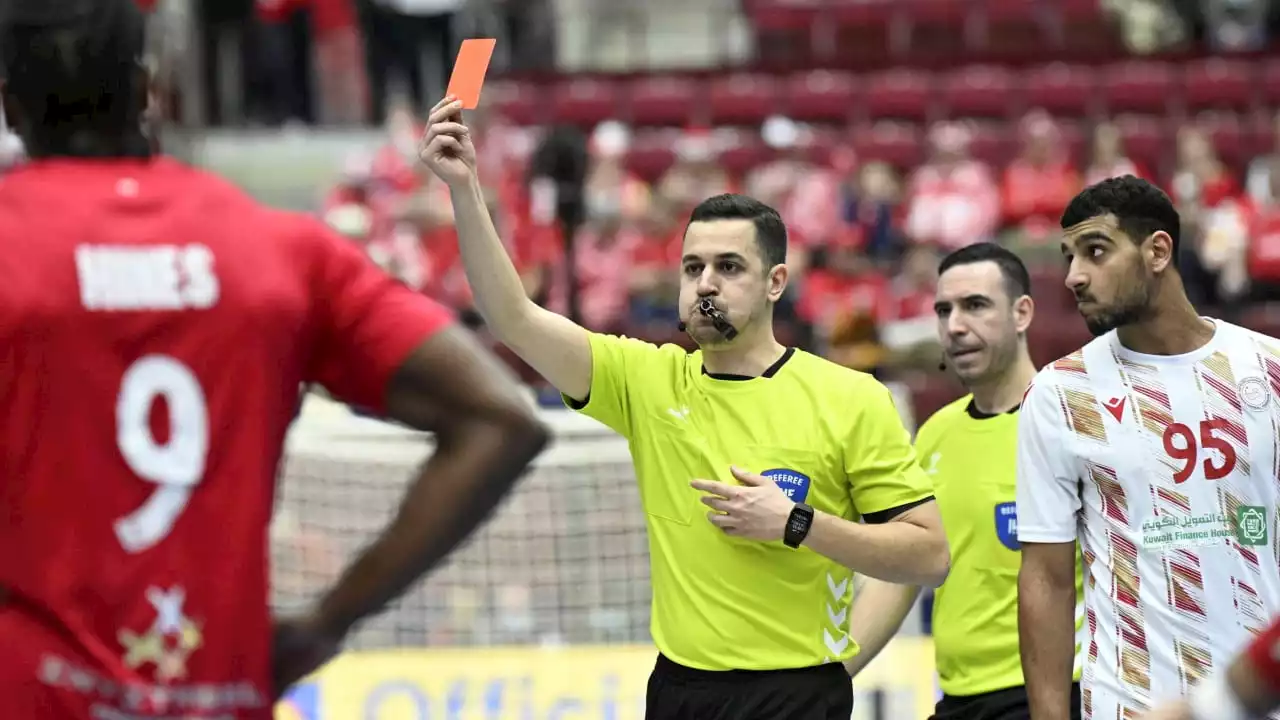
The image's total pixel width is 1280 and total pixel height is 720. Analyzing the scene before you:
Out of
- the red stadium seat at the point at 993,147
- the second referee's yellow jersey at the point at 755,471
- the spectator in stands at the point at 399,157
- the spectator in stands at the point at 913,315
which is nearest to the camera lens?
the second referee's yellow jersey at the point at 755,471

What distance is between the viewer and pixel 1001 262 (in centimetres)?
559

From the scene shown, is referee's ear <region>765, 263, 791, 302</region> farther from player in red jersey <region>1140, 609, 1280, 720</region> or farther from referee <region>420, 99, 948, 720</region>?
player in red jersey <region>1140, 609, 1280, 720</region>

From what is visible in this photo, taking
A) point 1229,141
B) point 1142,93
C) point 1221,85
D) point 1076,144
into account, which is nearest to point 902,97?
point 1076,144

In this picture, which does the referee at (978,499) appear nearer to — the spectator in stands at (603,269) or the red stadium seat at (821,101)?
the spectator in stands at (603,269)

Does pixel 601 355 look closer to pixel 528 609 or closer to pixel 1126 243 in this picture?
pixel 1126 243

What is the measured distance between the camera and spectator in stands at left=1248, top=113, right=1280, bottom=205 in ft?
41.3

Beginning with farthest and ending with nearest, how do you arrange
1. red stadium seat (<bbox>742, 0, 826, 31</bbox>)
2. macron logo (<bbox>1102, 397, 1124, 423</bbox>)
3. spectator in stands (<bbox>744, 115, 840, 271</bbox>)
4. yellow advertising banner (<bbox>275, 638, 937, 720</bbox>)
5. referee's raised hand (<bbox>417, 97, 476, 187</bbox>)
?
red stadium seat (<bbox>742, 0, 826, 31</bbox>), spectator in stands (<bbox>744, 115, 840, 271</bbox>), yellow advertising banner (<bbox>275, 638, 937, 720</bbox>), macron logo (<bbox>1102, 397, 1124, 423</bbox>), referee's raised hand (<bbox>417, 97, 476, 187</bbox>)

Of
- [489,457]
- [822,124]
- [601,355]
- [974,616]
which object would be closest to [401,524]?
[489,457]

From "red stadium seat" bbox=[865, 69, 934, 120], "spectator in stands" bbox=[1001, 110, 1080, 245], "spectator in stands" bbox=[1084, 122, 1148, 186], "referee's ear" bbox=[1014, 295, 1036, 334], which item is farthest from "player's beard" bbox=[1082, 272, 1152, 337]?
"red stadium seat" bbox=[865, 69, 934, 120]

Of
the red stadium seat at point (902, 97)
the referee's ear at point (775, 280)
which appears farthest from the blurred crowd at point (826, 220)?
the referee's ear at point (775, 280)

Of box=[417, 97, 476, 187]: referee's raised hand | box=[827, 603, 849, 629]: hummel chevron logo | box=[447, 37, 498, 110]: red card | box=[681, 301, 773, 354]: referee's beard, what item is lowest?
box=[827, 603, 849, 629]: hummel chevron logo

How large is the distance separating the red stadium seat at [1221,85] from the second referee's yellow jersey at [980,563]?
11.7 metres

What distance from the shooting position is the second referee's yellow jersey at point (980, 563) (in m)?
5.25

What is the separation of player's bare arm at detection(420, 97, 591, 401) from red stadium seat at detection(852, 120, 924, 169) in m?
10.8
